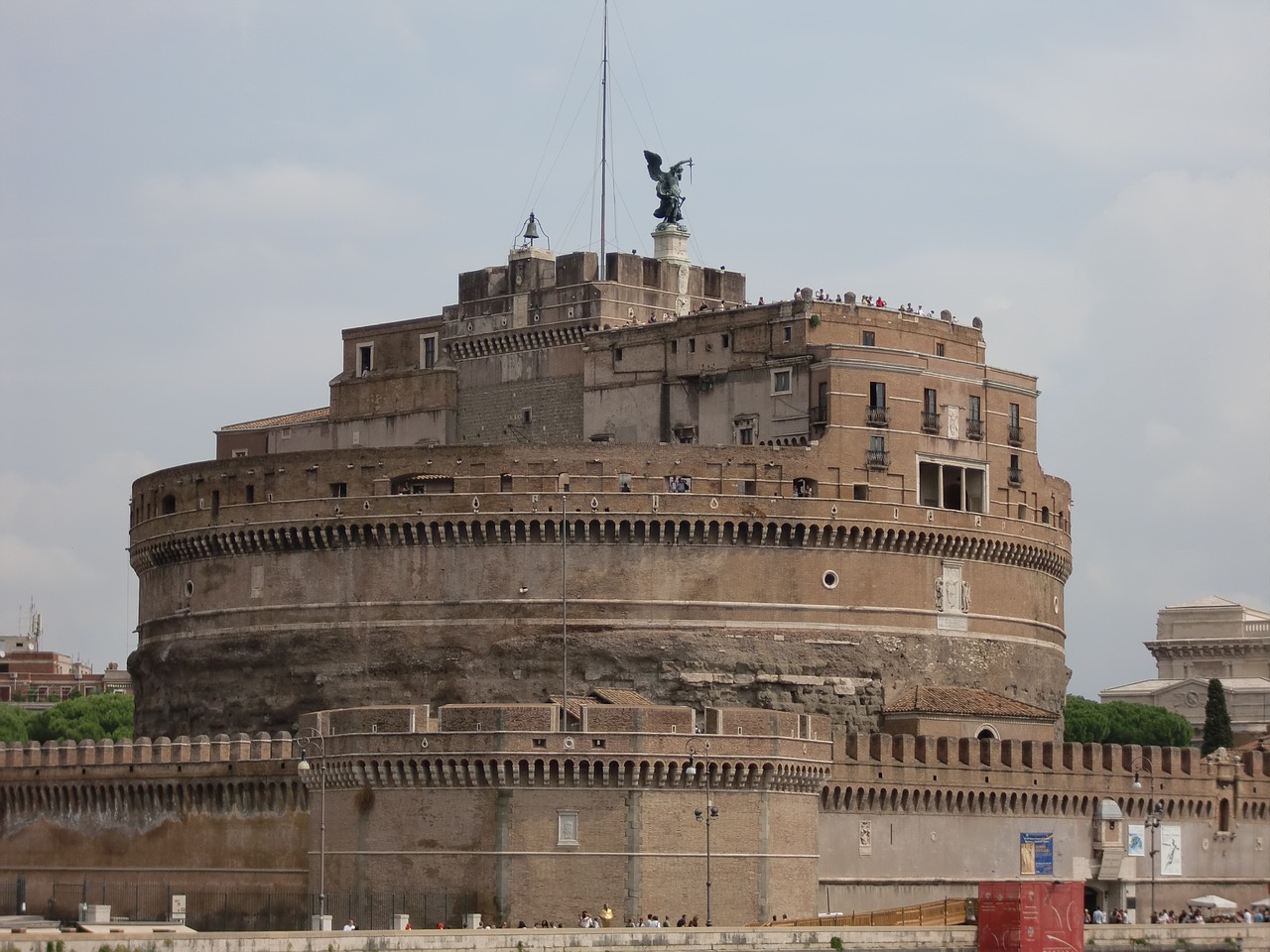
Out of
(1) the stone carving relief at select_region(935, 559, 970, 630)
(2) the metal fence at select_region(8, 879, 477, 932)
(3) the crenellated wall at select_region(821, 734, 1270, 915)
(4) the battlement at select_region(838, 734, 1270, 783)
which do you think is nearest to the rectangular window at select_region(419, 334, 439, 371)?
(1) the stone carving relief at select_region(935, 559, 970, 630)

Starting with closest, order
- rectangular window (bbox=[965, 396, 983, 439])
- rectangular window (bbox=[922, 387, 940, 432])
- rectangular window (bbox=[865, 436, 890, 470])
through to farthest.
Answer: rectangular window (bbox=[865, 436, 890, 470]) → rectangular window (bbox=[922, 387, 940, 432]) → rectangular window (bbox=[965, 396, 983, 439])

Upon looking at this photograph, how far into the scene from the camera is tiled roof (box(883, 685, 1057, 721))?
81062 mm

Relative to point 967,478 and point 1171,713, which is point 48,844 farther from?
point 1171,713

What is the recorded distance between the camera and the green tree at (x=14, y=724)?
5020 inches

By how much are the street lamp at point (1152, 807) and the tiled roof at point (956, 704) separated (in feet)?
11.7

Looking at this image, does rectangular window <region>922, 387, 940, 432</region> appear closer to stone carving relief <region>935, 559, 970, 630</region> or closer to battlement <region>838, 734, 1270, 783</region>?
stone carving relief <region>935, 559, 970, 630</region>

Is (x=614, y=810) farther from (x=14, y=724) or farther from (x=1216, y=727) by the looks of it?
(x=14, y=724)

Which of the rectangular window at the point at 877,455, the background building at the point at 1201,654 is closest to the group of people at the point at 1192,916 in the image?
the rectangular window at the point at 877,455

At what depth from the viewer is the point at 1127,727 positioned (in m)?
121

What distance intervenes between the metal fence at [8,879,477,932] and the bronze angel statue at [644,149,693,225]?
29219mm

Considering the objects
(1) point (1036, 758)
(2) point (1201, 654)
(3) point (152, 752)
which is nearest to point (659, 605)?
(1) point (1036, 758)

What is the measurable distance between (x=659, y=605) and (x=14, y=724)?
57698mm

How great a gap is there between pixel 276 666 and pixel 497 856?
22249mm

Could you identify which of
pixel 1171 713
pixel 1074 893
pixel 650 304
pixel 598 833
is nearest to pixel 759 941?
pixel 598 833
